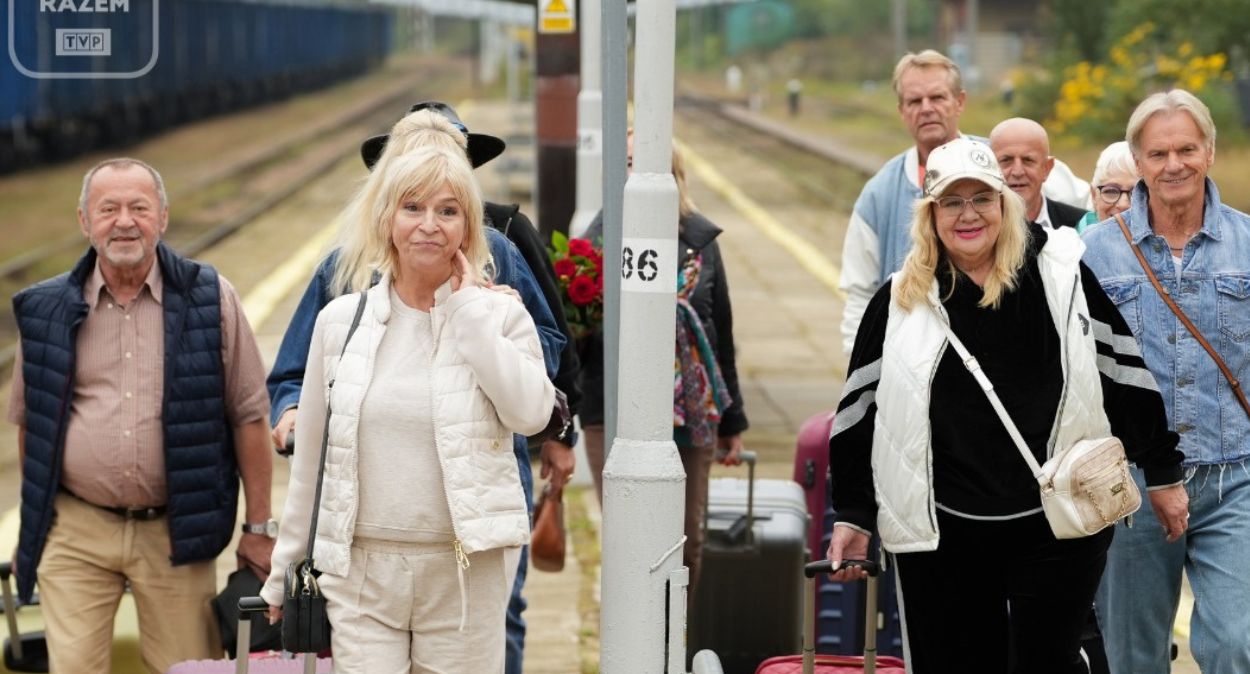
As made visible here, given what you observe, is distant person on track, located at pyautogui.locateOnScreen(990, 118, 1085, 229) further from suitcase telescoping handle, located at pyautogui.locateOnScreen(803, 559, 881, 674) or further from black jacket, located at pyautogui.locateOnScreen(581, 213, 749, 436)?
suitcase telescoping handle, located at pyautogui.locateOnScreen(803, 559, 881, 674)

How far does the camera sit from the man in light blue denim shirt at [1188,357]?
4637 mm

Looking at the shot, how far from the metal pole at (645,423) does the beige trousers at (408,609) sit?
63 centimetres

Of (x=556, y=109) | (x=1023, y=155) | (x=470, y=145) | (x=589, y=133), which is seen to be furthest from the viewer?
(x=556, y=109)

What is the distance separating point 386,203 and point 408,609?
82 cm

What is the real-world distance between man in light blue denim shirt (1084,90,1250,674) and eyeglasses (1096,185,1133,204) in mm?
Answer: 1133

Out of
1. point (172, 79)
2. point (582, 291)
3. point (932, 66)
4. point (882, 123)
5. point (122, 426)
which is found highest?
point (882, 123)

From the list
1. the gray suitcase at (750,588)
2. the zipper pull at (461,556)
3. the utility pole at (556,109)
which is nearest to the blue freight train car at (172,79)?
the utility pole at (556,109)

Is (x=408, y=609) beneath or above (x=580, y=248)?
beneath

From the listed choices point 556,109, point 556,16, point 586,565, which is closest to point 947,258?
point 586,565

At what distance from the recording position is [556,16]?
1006 centimetres

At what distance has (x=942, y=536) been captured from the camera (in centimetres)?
431

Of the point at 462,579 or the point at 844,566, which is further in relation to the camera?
the point at 844,566

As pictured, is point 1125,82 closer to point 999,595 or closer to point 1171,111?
point 1171,111

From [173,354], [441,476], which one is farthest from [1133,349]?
[173,354]
